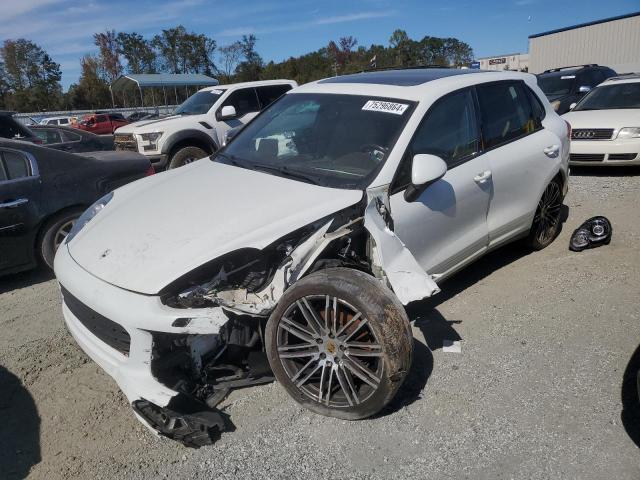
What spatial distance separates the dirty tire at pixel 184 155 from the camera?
29.7 ft

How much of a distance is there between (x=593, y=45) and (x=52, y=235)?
35.9m

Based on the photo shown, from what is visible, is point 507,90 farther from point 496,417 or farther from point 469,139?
point 496,417

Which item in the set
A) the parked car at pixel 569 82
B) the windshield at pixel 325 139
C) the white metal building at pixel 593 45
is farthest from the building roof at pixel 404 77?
the white metal building at pixel 593 45

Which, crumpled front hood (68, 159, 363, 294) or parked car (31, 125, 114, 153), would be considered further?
parked car (31, 125, 114, 153)

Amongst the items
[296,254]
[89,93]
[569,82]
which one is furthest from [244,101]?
[89,93]

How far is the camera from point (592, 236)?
5.17 m

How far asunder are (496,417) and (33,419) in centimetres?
267

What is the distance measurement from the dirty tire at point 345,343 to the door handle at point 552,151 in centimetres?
280

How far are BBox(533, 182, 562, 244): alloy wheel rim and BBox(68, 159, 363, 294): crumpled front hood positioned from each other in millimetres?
2585

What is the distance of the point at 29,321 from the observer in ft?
13.6

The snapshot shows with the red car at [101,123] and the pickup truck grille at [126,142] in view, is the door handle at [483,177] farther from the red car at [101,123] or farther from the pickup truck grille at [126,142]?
the red car at [101,123]

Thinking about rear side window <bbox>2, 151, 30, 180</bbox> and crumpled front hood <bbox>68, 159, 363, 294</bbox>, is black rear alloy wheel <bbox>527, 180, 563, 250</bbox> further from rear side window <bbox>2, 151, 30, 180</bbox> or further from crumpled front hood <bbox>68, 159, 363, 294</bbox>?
rear side window <bbox>2, 151, 30, 180</bbox>

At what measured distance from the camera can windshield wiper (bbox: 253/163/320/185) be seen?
3342 millimetres

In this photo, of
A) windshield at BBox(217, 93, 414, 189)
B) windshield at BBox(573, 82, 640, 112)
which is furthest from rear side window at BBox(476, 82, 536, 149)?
windshield at BBox(573, 82, 640, 112)
